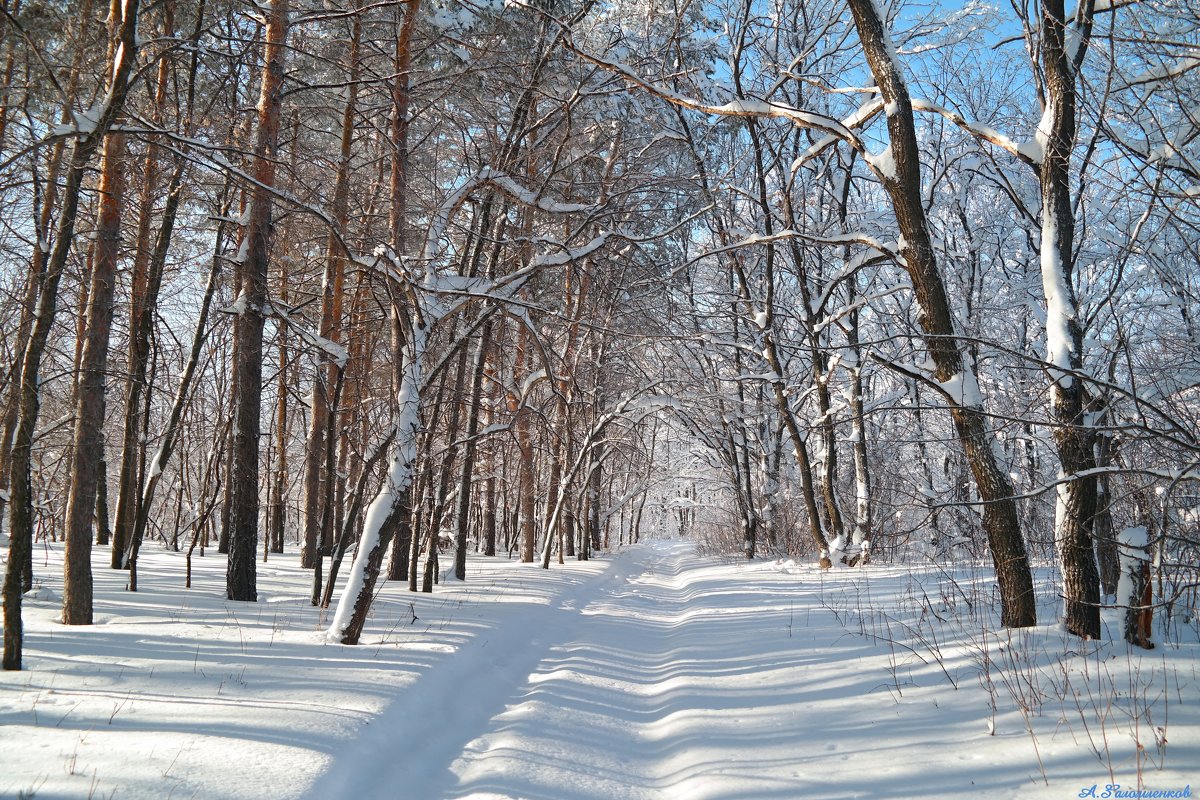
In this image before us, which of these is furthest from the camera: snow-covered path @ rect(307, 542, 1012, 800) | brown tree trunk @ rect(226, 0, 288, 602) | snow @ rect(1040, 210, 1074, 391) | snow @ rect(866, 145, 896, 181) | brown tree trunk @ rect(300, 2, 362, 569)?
brown tree trunk @ rect(300, 2, 362, 569)

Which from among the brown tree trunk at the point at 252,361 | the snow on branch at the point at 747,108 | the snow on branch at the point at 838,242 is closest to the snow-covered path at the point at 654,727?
the brown tree trunk at the point at 252,361

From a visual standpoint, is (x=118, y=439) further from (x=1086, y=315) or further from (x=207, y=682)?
(x=1086, y=315)

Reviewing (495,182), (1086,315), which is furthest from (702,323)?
(495,182)

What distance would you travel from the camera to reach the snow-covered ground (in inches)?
136

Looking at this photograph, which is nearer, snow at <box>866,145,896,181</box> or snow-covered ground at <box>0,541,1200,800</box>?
snow-covered ground at <box>0,541,1200,800</box>

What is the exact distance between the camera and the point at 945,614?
282 inches

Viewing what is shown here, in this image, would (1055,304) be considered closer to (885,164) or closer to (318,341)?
(885,164)

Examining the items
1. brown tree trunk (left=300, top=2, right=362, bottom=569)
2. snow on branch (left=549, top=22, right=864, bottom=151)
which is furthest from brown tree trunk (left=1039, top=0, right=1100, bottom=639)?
brown tree trunk (left=300, top=2, right=362, bottom=569)

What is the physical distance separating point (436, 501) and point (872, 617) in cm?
656

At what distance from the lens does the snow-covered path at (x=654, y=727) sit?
3766mm

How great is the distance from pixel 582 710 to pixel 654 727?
24.0 inches

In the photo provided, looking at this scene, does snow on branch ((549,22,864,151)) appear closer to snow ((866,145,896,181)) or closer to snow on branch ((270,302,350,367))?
snow ((866,145,896,181))

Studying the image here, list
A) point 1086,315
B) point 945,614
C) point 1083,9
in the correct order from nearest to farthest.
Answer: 1. point 1083,9
2. point 945,614
3. point 1086,315
